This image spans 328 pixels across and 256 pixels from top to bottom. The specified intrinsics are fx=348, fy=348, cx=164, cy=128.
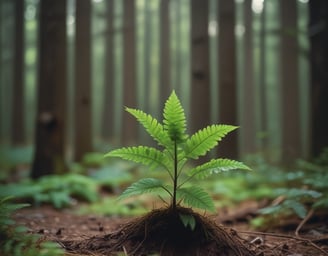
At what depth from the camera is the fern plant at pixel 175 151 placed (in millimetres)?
2371

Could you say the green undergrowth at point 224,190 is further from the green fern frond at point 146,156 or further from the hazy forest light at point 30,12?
the hazy forest light at point 30,12

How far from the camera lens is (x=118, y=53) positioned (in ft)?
105

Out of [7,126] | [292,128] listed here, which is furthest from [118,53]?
[292,128]

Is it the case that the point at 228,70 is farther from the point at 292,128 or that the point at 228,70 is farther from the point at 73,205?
the point at 73,205

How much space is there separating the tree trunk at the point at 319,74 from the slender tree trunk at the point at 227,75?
2.99 metres

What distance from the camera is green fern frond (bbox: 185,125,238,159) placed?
2455mm

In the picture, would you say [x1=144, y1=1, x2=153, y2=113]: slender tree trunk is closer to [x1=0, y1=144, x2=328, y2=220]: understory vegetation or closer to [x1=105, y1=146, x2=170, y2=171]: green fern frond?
[x1=0, y1=144, x2=328, y2=220]: understory vegetation

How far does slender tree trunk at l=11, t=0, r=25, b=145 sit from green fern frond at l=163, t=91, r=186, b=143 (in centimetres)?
1675

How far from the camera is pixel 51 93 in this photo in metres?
7.67

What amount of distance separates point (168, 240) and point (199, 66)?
7855 mm

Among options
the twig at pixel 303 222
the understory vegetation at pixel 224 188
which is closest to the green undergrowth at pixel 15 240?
the understory vegetation at pixel 224 188

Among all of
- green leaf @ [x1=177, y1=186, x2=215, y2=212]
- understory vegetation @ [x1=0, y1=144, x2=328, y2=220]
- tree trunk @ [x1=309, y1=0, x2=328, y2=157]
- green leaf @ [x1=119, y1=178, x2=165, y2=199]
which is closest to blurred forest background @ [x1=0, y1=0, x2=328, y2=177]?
tree trunk @ [x1=309, y1=0, x2=328, y2=157]

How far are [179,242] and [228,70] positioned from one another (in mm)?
8115

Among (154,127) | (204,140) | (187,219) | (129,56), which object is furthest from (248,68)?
(187,219)
